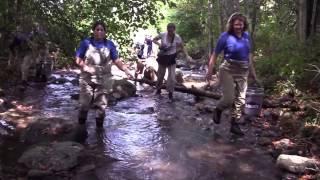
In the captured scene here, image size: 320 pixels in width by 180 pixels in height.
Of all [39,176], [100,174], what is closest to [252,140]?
[100,174]

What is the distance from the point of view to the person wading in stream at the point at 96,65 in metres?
7.18

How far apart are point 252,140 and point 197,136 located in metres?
0.90

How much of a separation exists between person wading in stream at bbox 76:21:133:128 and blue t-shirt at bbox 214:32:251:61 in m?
1.59

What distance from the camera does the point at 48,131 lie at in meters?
7.25

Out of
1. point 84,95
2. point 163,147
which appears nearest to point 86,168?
point 163,147

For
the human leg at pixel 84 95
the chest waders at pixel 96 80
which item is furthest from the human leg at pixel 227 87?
the human leg at pixel 84 95

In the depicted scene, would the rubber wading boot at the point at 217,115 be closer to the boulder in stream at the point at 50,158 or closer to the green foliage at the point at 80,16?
the boulder in stream at the point at 50,158

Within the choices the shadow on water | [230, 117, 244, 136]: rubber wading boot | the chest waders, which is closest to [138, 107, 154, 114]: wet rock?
the shadow on water

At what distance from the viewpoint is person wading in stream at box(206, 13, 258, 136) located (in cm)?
723

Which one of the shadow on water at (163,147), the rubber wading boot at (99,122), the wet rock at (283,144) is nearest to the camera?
the shadow on water at (163,147)

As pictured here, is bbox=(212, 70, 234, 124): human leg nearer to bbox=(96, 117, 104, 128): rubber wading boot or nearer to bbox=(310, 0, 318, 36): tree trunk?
bbox=(96, 117, 104, 128): rubber wading boot

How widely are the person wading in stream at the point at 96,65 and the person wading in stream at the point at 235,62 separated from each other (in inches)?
61.1

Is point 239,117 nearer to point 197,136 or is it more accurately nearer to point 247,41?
point 197,136

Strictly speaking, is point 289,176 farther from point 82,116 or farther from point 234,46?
point 82,116
